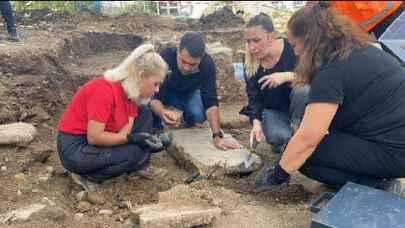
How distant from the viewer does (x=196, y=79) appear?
13.8ft

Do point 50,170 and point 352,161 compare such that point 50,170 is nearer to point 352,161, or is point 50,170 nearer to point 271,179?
point 271,179

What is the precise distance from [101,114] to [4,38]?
387 cm

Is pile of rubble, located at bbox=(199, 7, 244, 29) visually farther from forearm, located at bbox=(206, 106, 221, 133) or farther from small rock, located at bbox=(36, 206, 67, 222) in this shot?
small rock, located at bbox=(36, 206, 67, 222)

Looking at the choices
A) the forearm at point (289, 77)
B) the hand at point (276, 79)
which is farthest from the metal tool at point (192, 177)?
the forearm at point (289, 77)

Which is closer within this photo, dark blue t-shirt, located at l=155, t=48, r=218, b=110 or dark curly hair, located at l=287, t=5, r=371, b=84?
dark curly hair, located at l=287, t=5, r=371, b=84

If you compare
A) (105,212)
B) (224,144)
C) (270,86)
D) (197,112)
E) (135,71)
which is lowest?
(105,212)

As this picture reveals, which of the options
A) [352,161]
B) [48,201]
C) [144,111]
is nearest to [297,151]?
[352,161]

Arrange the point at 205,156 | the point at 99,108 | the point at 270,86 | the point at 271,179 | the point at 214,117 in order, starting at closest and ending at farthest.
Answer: the point at 99,108 < the point at 271,179 < the point at 270,86 < the point at 205,156 < the point at 214,117

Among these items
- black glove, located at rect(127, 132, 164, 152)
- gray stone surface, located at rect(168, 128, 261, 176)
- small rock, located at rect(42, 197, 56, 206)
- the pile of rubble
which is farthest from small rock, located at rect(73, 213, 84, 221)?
the pile of rubble

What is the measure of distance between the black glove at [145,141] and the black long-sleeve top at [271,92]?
0.89 metres

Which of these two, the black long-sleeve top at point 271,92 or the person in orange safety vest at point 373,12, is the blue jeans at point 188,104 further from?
the person in orange safety vest at point 373,12

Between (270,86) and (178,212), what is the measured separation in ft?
4.35

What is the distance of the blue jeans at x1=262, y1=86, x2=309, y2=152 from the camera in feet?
12.2

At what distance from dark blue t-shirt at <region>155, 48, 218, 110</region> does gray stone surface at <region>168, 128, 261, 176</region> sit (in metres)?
0.32
